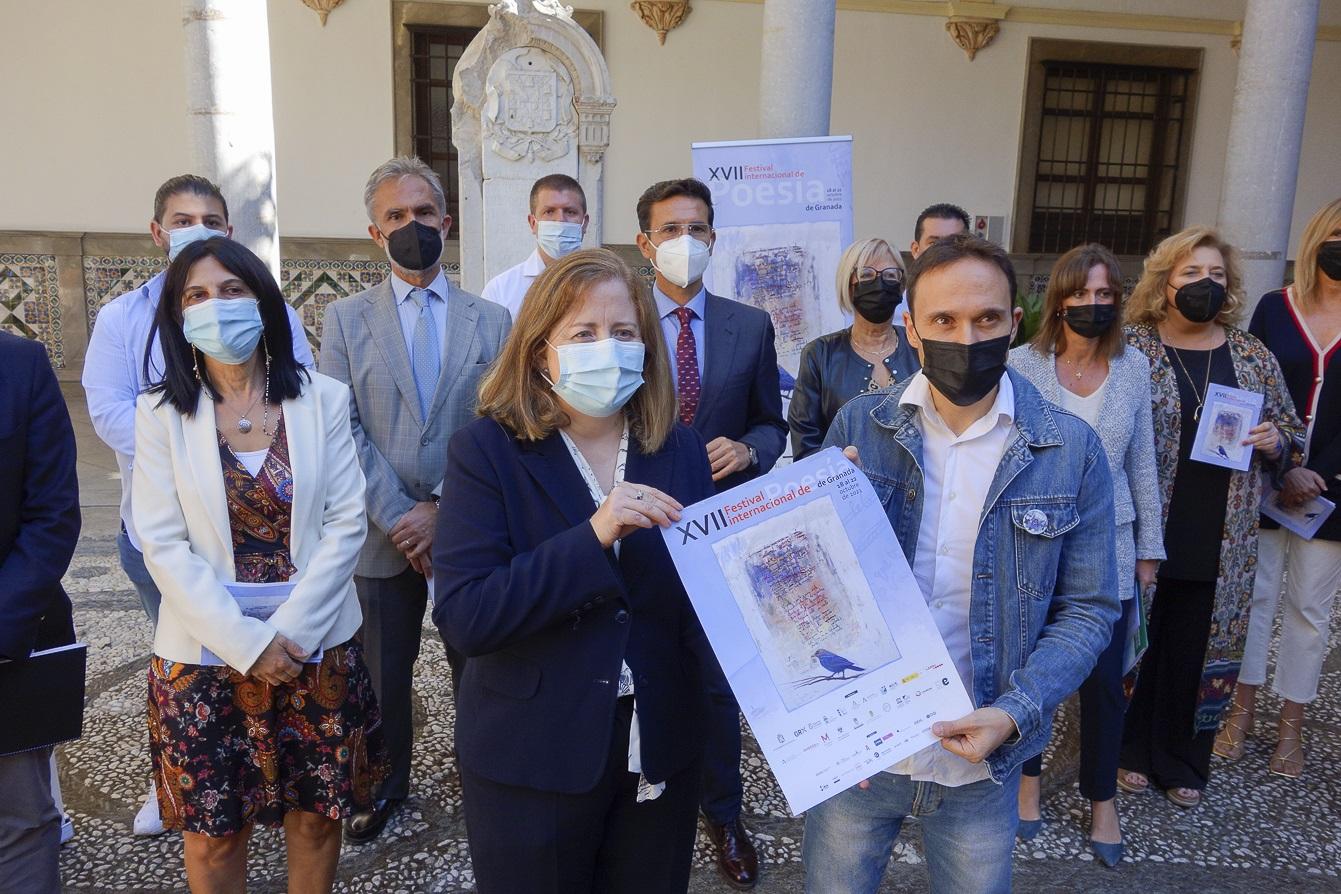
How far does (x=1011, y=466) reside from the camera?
1787 millimetres

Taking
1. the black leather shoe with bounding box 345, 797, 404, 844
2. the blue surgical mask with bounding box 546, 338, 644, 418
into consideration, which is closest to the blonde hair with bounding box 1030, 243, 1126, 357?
the blue surgical mask with bounding box 546, 338, 644, 418

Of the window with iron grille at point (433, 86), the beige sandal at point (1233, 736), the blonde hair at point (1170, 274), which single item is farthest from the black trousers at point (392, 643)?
the window with iron grille at point (433, 86)

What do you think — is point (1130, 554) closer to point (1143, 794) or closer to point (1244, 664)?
point (1143, 794)

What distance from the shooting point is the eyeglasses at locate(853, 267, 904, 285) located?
331 cm

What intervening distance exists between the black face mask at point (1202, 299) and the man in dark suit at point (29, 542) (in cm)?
332

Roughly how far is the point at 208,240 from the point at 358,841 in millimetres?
1918

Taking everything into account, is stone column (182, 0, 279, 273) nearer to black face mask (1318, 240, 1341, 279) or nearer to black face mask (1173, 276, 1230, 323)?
black face mask (1173, 276, 1230, 323)

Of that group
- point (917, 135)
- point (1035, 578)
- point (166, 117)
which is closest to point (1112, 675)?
point (1035, 578)

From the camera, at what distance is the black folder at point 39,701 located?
6.68 ft

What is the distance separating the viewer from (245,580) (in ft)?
7.45

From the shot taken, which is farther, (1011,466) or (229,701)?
(229,701)

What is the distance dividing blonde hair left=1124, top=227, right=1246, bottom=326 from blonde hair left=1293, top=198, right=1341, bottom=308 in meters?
0.51

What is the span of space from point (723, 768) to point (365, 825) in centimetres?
118

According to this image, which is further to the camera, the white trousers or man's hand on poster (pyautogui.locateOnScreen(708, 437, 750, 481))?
the white trousers
